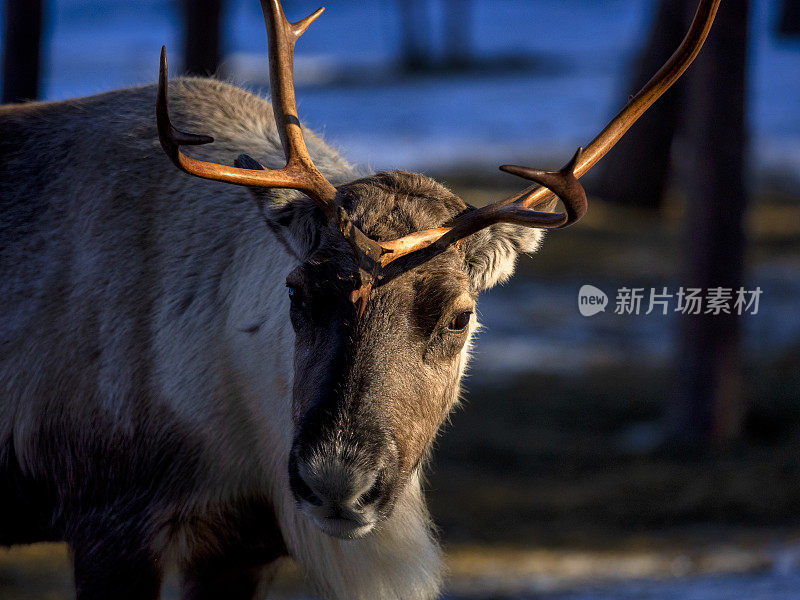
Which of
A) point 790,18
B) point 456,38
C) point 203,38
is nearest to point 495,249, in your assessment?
point 203,38

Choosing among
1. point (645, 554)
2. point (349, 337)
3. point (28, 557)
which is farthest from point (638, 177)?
point (349, 337)

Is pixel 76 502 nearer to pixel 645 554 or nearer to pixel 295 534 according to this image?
pixel 295 534

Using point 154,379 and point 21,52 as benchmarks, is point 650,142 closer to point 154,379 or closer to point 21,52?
point 21,52

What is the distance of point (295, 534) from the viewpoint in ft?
11.2

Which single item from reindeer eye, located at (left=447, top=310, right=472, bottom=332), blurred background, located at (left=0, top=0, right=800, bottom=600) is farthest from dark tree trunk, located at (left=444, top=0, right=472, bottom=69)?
reindeer eye, located at (left=447, top=310, right=472, bottom=332)

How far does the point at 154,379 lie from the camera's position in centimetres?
340

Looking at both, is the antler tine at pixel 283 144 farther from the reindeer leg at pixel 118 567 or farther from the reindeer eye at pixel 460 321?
the reindeer leg at pixel 118 567

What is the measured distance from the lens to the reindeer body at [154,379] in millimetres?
3357

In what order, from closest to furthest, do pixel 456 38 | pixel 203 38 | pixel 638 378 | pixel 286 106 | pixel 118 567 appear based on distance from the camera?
pixel 286 106 → pixel 118 567 → pixel 203 38 → pixel 638 378 → pixel 456 38

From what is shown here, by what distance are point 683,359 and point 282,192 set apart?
16.3 feet

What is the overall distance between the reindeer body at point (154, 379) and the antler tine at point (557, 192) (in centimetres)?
50

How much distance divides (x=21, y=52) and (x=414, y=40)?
24269 millimetres

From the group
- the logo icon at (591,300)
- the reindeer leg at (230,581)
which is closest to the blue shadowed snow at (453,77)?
the reindeer leg at (230,581)

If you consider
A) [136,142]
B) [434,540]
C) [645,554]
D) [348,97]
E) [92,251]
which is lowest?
[348,97]
